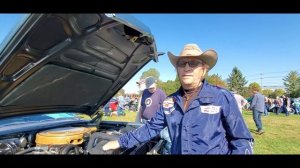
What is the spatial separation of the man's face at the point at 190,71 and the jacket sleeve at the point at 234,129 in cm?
25

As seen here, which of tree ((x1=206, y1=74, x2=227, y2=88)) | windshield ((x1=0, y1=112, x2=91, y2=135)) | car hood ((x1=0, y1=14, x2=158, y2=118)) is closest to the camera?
car hood ((x1=0, y1=14, x2=158, y2=118))

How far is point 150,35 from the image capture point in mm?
2117

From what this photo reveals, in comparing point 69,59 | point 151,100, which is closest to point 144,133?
point 69,59

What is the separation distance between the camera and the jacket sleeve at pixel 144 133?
215 cm

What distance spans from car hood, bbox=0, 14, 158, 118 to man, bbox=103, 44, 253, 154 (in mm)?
462

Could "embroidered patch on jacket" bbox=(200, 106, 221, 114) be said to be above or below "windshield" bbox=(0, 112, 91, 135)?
above

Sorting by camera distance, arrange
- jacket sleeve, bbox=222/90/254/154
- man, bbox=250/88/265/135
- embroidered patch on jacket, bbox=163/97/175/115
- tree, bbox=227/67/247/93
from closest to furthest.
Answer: jacket sleeve, bbox=222/90/254/154 → embroidered patch on jacket, bbox=163/97/175/115 → man, bbox=250/88/265/135 → tree, bbox=227/67/247/93

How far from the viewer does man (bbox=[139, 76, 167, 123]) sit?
5.36 m

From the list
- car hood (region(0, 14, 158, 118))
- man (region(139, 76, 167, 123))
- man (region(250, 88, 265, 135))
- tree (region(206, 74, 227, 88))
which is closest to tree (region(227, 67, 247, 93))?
tree (region(206, 74, 227, 88))

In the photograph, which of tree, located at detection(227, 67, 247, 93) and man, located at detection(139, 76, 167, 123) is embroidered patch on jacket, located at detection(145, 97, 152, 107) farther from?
tree, located at detection(227, 67, 247, 93)

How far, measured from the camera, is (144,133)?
7.31ft

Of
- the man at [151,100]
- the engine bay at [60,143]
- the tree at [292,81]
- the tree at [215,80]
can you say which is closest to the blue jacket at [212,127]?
the engine bay at [60,143]
